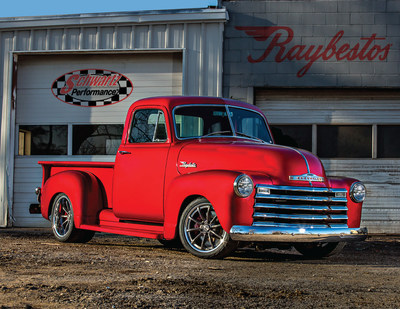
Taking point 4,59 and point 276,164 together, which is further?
point 4,59

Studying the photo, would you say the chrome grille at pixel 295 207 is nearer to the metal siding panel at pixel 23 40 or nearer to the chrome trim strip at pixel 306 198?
the chrome trim strip at pixel 306 198

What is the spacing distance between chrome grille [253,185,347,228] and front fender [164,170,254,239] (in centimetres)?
13

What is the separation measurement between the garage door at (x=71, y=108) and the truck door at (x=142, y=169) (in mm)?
5486

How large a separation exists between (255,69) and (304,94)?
113 centimetres

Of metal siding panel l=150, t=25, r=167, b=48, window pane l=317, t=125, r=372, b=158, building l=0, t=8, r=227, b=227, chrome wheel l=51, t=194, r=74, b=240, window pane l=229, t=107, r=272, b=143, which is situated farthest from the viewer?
metal siding panel l=150, t=25, r=167, b=48

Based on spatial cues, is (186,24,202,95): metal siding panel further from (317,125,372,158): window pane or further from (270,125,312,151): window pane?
(317,125,372,158): window pane

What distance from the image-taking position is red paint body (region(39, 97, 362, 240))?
7.11m

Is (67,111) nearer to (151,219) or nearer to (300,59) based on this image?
(300,59)

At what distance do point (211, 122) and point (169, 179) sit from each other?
930mm

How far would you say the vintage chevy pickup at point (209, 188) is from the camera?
22.9 feet

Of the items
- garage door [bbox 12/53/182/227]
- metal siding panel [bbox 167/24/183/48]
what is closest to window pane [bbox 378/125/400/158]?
garage door [bbox 12/53/182/227]

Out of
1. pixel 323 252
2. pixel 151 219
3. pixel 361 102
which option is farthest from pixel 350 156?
pixel 151 219

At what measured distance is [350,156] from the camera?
44.8 feet

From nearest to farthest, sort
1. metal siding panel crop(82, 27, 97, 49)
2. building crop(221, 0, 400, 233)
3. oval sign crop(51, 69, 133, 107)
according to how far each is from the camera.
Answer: building crop(221, 0, 400, 233), metal siding panel crop(82, 27, 97, 49), oval sign crop(51, 69, 133, 107)
